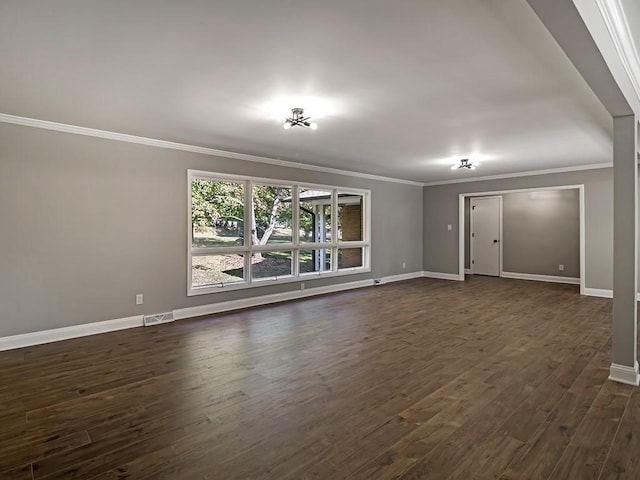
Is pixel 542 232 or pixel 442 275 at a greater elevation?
pixel 542 232

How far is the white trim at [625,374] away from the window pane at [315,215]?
15.5ft

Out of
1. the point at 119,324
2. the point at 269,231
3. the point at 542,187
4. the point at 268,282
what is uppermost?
the point at 542,187

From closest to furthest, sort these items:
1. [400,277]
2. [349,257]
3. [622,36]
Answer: [622,36] < [349,257] < [400,277]

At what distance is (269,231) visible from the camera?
19.6 ft

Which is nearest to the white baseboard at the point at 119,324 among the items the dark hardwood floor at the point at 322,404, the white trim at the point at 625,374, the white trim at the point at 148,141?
the dark hardwood floor at the point at 322,404

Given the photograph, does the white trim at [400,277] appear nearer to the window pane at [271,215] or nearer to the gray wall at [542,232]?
the gray wall at [542,232]

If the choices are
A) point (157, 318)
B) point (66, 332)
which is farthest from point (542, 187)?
point (66, 332)

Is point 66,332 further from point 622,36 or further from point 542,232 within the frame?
point 542,232

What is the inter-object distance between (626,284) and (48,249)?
574 centimetres

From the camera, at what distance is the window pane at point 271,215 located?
230 inches

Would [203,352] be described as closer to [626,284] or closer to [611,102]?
[626,284]

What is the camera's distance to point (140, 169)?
456cm

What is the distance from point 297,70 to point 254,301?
3.98 metres

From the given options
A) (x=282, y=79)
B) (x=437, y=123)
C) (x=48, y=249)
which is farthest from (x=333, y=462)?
(x=48, y=249)
